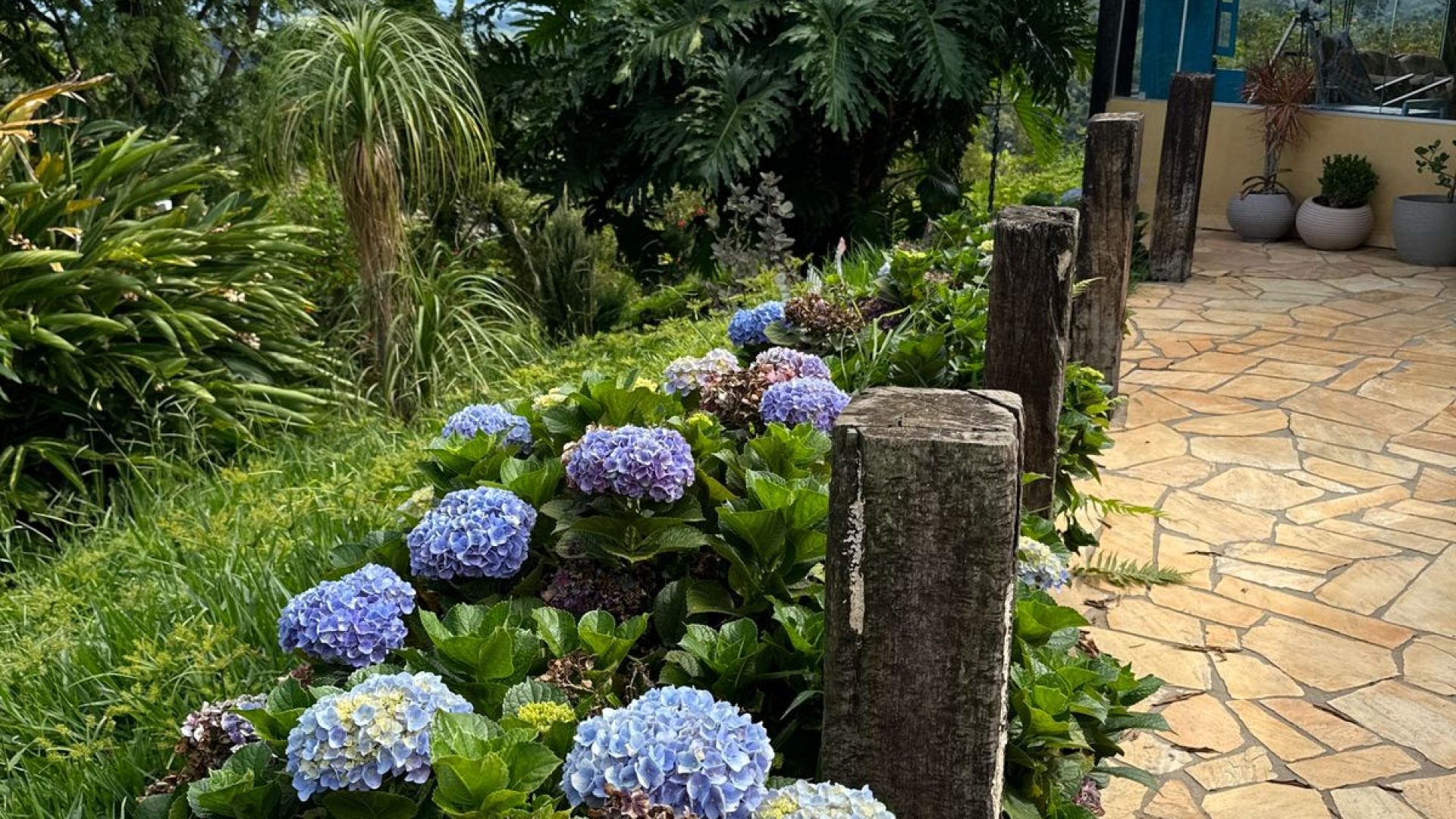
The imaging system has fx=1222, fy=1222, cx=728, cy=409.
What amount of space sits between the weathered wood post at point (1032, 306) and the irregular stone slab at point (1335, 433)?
2.37m

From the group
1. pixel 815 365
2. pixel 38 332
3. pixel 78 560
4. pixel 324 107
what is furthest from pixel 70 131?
pixel 815 365

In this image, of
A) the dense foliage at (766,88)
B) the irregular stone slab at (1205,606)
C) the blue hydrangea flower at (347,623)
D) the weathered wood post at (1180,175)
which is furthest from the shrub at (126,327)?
the weathered wood post at (1180,175)

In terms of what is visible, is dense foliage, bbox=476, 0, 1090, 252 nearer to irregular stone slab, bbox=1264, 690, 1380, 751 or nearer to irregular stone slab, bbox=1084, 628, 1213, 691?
irregular stone slab, bbox=1084, 628, 1213, 691

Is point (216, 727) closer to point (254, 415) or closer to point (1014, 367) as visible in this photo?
point (1014, 367)

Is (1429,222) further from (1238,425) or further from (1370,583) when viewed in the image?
(1370,583)

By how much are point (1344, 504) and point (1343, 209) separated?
4796 mm

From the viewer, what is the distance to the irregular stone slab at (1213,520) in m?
4.05

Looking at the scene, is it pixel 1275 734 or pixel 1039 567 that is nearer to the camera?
pixel 1039 567

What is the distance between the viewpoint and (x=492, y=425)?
8.64 ft

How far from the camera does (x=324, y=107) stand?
5.21m

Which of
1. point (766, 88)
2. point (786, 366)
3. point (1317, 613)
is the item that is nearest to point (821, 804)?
point (786, 366)

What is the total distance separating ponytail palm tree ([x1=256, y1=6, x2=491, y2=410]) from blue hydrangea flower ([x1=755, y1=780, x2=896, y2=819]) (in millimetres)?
4413

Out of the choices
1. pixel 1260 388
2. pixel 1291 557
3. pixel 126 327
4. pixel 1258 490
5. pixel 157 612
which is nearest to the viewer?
pixel 157 612

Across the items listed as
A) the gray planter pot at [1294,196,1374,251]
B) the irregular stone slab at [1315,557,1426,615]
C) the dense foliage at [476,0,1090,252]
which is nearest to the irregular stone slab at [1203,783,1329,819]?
the irregular stone slab at [1315,557,1426,615]
